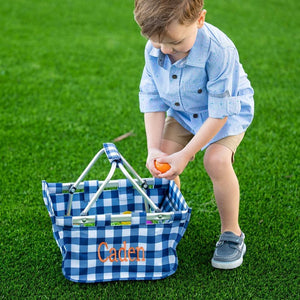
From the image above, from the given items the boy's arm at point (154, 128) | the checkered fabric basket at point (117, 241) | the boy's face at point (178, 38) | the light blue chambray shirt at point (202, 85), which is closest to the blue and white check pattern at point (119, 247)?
the checkered fabric basket at point (117, 241)

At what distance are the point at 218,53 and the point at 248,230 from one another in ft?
2.86

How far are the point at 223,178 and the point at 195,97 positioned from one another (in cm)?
33

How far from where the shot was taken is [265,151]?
9.66 feet

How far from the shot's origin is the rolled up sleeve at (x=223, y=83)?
1796 millimetres

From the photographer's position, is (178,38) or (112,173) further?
(112,173)

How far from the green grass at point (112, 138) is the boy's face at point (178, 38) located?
856 mm

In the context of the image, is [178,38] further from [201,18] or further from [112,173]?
[112,173]

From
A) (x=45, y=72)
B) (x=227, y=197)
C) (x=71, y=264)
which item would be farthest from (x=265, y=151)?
(x=45, y=72)

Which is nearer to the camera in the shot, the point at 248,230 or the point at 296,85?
the point at 248,230

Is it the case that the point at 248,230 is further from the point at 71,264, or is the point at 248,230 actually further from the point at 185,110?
the point at 71,264

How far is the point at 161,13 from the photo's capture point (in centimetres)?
159

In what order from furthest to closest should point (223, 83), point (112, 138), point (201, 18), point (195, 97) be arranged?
point (112, 138) → point (195, 97) → point (223, 83) → point (201, 18)

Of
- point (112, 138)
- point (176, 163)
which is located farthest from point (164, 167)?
point (112, 138)

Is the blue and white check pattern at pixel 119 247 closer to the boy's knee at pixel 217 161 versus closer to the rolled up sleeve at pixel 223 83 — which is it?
the boy's knee at pixel 217 161
